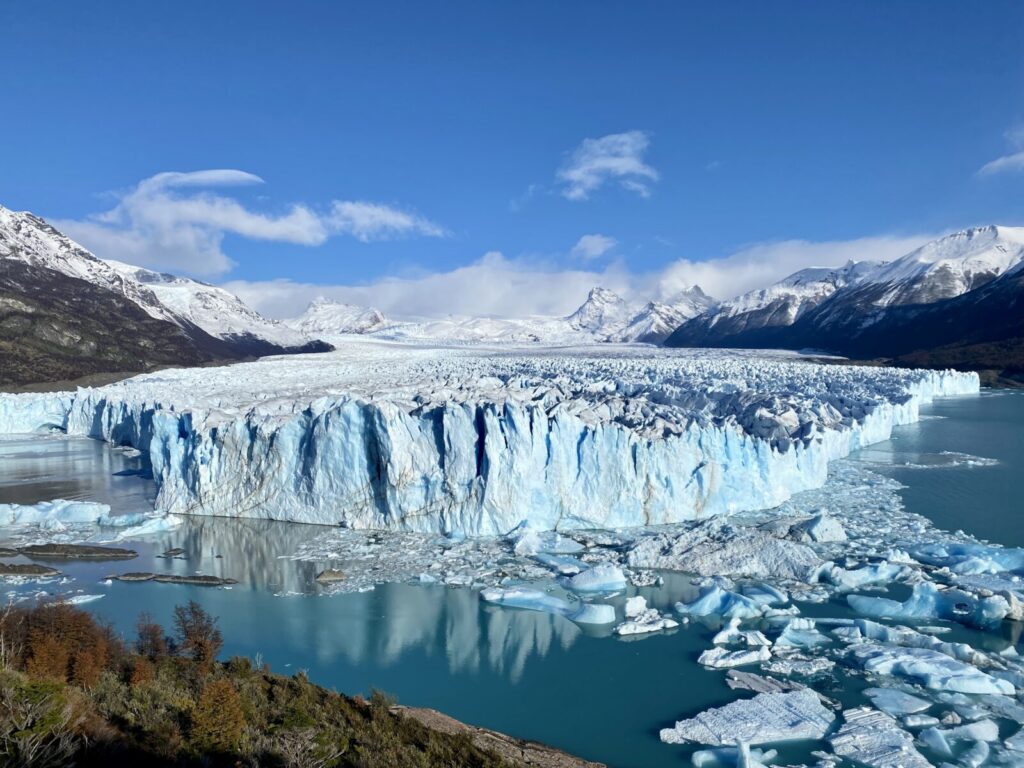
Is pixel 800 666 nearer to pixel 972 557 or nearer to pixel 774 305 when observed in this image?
pixel 972 557

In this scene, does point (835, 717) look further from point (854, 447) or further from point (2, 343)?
point (2, 343)

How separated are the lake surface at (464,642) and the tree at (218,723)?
103 inches

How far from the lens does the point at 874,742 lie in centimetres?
621

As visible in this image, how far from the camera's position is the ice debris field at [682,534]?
6.82m

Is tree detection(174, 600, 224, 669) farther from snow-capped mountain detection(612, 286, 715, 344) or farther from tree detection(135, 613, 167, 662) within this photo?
snow-capped mountain detection(612, 286, 715, 344)

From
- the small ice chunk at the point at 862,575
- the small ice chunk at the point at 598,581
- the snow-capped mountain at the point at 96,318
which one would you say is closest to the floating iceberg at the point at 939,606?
the small ice chunk at the point at 862,575

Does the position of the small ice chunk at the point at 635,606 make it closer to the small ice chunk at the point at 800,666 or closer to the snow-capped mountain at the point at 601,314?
the small ice chunk at the point at 800,666

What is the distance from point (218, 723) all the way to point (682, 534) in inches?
313

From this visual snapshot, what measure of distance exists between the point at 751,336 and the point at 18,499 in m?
84.0

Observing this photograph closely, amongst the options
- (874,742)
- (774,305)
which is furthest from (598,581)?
(774,305)

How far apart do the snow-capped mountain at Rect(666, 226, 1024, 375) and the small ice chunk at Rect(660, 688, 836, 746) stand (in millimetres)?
47645

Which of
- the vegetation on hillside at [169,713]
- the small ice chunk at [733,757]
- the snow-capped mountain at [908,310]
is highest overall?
the snow-capped mountain at [908,310]

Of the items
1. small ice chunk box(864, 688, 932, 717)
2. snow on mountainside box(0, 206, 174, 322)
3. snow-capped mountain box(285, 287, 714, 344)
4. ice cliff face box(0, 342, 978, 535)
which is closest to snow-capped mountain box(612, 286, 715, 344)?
snow-capped mountain box(285, 287, 714, 344)

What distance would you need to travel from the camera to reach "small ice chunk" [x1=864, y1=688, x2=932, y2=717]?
6.68 metres
